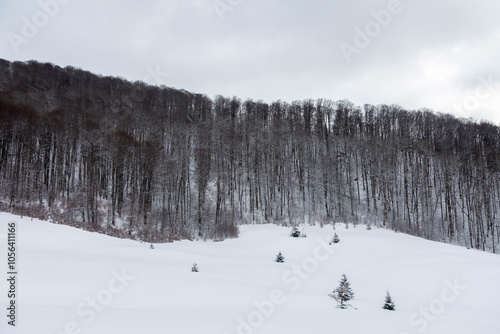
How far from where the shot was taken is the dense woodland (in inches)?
1187

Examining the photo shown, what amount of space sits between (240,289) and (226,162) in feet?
114

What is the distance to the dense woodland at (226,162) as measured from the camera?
30156 mm

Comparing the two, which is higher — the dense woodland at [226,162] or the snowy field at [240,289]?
the dense woodland at [226,162]

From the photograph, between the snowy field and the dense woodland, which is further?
the dense woodland

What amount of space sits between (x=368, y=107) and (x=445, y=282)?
50873mm

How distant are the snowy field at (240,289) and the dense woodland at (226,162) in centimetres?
1020

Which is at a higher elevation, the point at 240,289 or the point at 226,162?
the point at 226,162

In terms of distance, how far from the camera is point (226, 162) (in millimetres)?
42062

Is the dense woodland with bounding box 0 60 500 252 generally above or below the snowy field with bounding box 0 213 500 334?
above

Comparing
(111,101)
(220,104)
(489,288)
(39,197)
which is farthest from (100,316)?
(220,104)

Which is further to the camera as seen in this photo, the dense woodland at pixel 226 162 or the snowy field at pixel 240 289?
the dense woodland at pixel 226 162

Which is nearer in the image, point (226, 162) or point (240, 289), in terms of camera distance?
point (240, 289)

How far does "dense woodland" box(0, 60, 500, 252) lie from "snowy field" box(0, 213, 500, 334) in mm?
10204

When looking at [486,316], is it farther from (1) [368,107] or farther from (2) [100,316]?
(1) [368,107]
